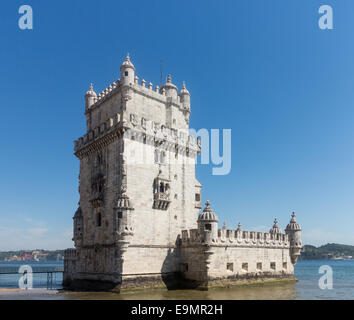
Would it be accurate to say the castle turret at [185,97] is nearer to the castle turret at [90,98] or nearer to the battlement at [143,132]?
the battlement at [143,132]

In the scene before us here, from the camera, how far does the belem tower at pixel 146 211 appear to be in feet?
109

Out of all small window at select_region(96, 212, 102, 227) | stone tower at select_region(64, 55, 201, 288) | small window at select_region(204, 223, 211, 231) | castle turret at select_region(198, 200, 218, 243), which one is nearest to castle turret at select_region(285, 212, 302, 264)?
stone tower at select_region(64, 55, 201, 288)

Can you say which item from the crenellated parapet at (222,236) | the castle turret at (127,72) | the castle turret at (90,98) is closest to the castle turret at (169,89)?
→ the castle turret at (127,72)

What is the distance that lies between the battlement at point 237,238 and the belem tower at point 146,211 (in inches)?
3.9

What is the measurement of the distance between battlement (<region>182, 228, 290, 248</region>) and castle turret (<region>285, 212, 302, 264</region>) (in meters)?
1.66

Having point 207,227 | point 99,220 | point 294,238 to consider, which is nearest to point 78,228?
point 99,220

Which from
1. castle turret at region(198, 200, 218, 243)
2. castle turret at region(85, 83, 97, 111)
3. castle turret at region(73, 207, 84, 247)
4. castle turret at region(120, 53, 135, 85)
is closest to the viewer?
castle turret at region(198, 200, 218, 243)

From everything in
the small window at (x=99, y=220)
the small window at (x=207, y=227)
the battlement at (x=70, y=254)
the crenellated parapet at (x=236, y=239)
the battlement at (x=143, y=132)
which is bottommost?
the battlement at (x=70, y=254)

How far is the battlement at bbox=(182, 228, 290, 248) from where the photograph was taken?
35.0 m

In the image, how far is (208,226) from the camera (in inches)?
1350

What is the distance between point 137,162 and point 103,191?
4627 mm

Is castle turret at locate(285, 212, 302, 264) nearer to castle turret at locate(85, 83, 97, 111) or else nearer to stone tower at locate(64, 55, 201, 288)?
stone tower at locate(64, 55, 201, 288)
